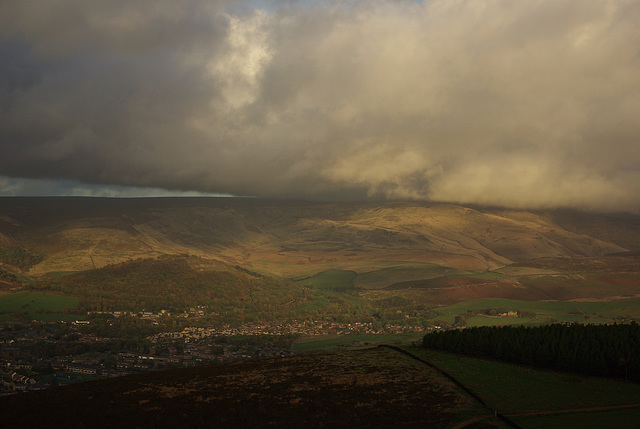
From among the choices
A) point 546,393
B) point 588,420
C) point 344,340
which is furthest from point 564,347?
point 344,340

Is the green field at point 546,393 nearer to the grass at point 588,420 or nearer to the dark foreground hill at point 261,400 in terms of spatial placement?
the grass at point 588,420

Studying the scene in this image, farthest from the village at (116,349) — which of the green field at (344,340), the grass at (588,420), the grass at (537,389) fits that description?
the grass at (588,420)

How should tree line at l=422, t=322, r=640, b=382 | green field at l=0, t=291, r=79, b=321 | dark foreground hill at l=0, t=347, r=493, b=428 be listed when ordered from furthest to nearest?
green field at l=0, t=291, r=79, b=321, tree line at l=422, t=322, r=640, b=382, dark foreground hill at l=0, t=347, r=493, b=428

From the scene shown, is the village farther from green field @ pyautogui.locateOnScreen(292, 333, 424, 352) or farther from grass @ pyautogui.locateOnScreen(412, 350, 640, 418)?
grass @ pyautogui.locateOnScreen(412, 350, 640, 418)

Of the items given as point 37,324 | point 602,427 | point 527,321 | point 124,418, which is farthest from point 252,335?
point 602,427

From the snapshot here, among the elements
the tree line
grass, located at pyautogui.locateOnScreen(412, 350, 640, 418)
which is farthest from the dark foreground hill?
the tree line

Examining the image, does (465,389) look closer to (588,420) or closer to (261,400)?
(588,420)
